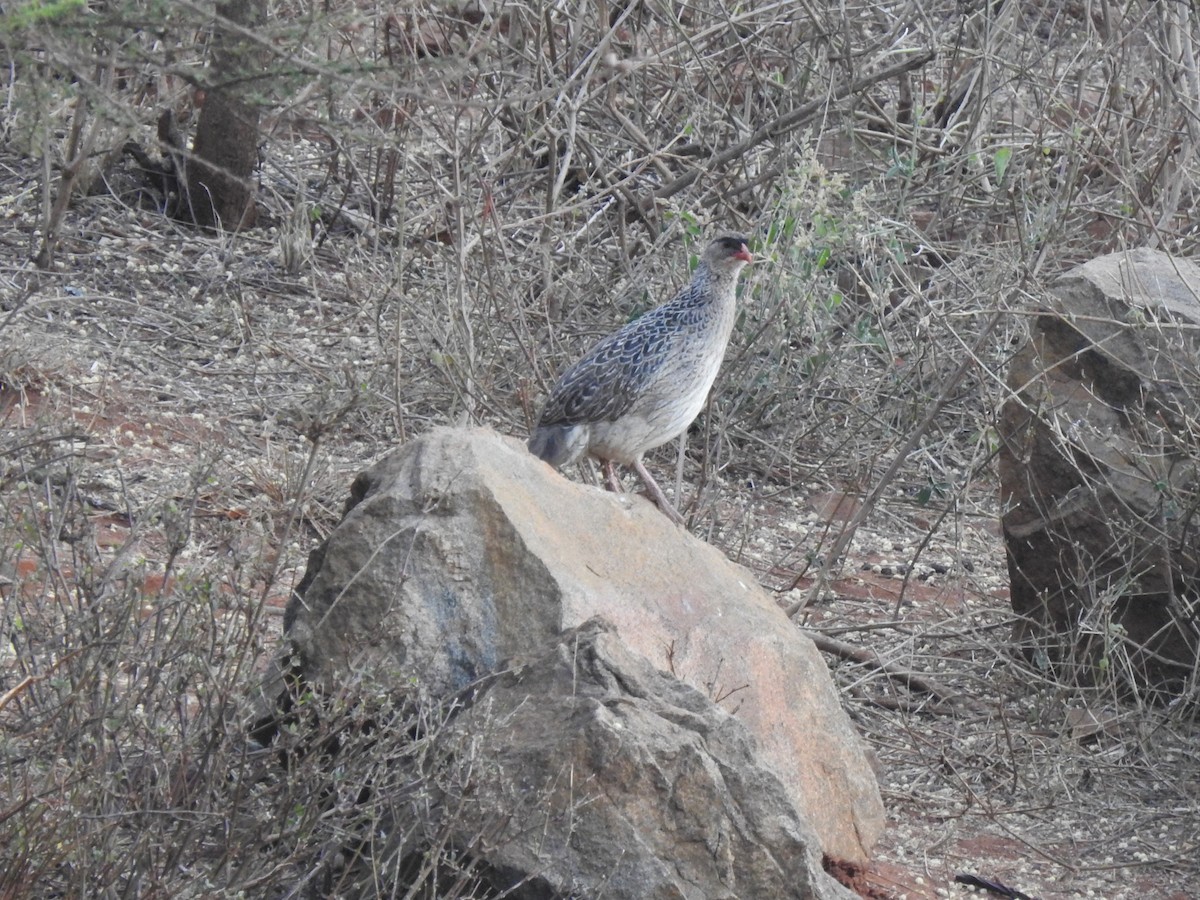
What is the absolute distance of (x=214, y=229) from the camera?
10.3 m

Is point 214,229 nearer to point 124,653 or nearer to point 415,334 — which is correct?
point 415,334

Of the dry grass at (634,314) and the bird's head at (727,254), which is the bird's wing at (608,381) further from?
the dry grass at (634,314)

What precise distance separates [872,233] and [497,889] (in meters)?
5.15

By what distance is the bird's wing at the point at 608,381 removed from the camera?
20.6 feet

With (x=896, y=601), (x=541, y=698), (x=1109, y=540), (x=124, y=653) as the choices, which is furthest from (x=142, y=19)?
(x=896, y=601)

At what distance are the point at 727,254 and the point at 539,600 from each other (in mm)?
2615

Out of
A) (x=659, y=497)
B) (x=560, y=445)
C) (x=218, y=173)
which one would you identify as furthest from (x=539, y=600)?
(x=218, y=173)

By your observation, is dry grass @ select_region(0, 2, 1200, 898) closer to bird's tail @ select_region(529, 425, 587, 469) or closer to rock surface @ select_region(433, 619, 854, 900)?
rock surface @ select_region(433, 619, 854, 900)

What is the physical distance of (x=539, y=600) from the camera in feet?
14.8

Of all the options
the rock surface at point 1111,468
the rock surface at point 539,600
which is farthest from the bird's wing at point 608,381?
the rock surface at point 1111,468

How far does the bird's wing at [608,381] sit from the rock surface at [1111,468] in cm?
145

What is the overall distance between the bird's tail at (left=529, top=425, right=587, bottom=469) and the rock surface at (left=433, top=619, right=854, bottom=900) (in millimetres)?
2094

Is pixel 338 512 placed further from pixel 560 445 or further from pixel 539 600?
pixel 539 600

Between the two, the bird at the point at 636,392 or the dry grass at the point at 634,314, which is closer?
the dry grass at the point at 634,314
